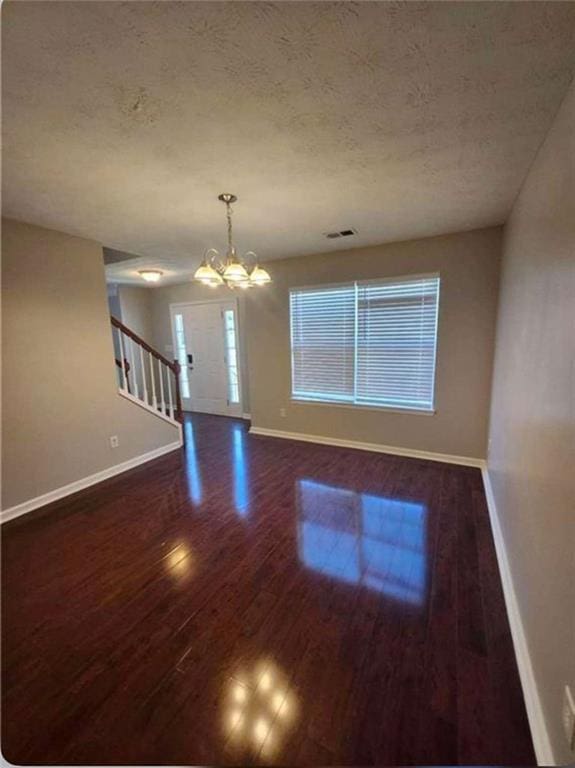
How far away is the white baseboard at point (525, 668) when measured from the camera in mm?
1128

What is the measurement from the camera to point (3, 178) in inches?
80.0

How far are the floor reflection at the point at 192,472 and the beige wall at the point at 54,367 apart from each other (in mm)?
759

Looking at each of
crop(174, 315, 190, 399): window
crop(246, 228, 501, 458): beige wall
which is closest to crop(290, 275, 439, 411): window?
crop(246, 228, 501, 458): beige wall

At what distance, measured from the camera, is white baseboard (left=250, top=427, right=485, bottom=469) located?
357 cm

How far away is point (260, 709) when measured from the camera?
1302 millimetres

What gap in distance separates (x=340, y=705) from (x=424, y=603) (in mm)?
735

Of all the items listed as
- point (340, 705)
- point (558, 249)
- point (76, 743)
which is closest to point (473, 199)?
point (558, 249)

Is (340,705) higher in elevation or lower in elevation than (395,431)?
lower

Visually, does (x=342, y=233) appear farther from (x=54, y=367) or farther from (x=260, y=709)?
(x=260, y=709)

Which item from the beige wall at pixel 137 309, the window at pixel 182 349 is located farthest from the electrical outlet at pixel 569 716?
the beige wall at pixel 137 309

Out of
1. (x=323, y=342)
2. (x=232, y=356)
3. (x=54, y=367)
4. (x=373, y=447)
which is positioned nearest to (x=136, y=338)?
(x=54, y=367)

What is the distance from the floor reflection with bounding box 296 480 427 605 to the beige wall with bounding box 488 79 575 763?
1.84ft

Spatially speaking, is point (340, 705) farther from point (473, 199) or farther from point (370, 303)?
point (370, 303)

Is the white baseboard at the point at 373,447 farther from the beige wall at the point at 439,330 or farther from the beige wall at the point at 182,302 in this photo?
the beige wall at the point at 182,302
